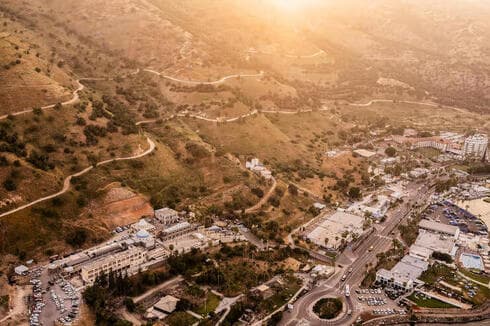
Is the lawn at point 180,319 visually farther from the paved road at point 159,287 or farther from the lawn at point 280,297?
the lawn at point 280,297

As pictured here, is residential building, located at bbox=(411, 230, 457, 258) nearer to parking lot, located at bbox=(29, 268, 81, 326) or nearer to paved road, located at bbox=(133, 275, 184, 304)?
paved road, located at bbox=(133, 275, 184, 304)

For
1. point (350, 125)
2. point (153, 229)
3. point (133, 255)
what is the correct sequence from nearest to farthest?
point (133, 255)
point (153, 229)
point (350, 125)

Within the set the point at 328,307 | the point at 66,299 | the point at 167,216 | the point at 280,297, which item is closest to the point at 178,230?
the point at 167,216

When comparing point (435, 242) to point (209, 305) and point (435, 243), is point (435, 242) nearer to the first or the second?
point (435, 243)

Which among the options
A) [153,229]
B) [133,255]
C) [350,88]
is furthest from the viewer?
[350,88]

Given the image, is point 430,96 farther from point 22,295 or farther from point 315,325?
point 22,295

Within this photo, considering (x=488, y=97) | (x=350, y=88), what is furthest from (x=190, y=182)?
(x=488, y=97)
